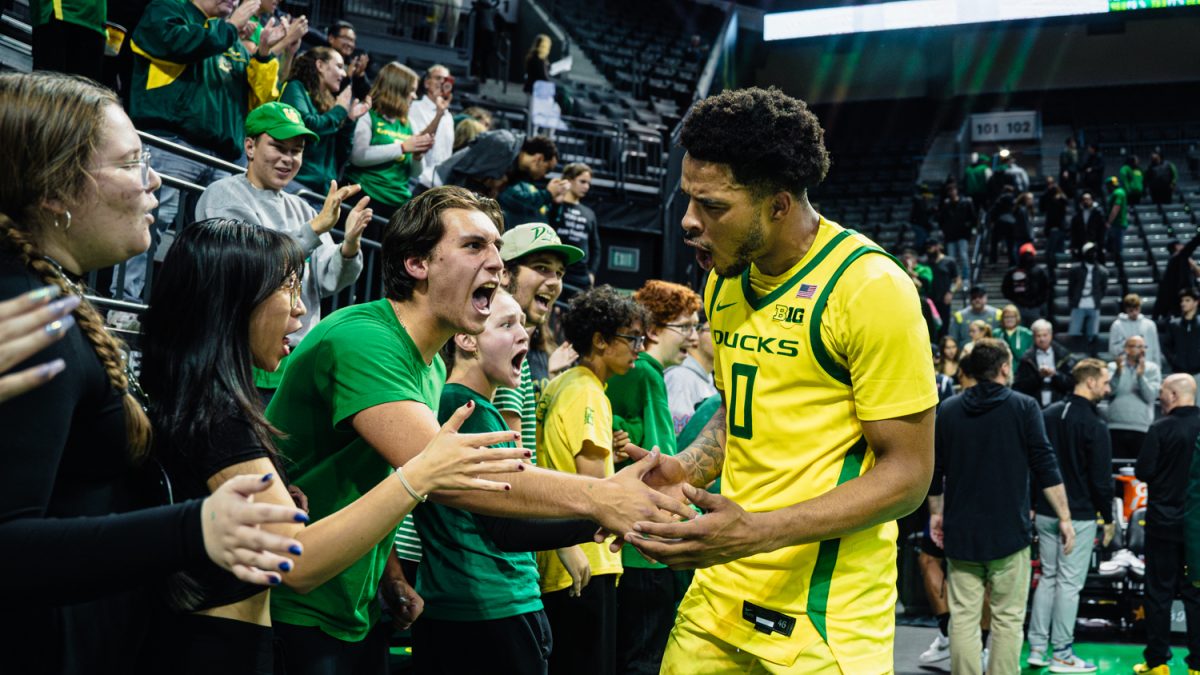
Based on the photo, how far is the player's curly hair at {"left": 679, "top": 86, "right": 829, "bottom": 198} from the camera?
261 centimetres

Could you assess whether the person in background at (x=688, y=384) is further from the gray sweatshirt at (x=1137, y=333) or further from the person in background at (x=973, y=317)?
the gray sweatshirt at (x=1137, y=333)

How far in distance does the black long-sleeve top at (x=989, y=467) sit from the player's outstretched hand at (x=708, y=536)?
14.8 feet

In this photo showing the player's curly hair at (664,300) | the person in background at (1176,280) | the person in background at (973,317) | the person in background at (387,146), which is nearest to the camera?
the player's curly hair at (664,300)

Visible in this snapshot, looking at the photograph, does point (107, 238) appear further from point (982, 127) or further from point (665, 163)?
point (982, 127)

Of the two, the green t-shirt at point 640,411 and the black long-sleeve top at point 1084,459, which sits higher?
the green t-shirt at point 640,411

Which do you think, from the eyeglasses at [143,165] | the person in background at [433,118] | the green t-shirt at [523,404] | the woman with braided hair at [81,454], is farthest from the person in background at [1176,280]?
the woman with braided hair at [81,454]

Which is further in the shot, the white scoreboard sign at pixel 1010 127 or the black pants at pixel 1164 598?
the white scoreboard sign at pixel 1010 127

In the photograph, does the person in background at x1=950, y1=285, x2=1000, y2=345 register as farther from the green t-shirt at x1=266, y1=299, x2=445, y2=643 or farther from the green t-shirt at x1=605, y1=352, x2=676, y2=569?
the green t-shirt at x1=266, y1=299, x2=445, y2=643

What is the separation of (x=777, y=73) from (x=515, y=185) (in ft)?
78.5

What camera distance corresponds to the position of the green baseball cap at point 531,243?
446 centimetres

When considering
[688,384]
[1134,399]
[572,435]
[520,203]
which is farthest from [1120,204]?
[572,435]

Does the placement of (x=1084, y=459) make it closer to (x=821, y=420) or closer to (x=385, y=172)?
(x=385, y=172)

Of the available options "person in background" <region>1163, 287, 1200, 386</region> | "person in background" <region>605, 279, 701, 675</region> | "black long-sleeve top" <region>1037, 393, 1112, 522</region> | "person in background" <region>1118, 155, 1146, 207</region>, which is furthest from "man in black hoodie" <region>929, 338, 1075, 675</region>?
"person in background" <region>1118, 155, 1146, 207</region>

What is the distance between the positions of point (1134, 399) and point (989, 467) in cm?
695
